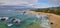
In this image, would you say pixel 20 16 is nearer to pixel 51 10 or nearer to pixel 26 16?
pixel 26 16

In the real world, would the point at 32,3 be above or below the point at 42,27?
above

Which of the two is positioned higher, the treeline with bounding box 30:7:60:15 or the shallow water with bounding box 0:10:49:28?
the treeline with bounding box 30:7:60:15

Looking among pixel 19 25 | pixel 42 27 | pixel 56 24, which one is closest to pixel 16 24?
pixel 19 25

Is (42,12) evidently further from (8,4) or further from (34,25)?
(8,4)

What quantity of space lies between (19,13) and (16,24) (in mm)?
112

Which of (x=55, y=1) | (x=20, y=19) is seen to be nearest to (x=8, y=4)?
(x=20, y=19)

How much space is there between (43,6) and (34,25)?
21 cm

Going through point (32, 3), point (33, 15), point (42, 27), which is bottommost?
point (42, 27)

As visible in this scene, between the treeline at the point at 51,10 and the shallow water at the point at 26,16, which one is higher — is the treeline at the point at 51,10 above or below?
above

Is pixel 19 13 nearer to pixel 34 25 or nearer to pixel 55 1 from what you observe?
pixel 34 25

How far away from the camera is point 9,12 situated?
0.98 metres

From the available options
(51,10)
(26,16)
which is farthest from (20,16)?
(51,10)

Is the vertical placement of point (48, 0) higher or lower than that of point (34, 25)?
higher

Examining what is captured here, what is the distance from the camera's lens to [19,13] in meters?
0.98
